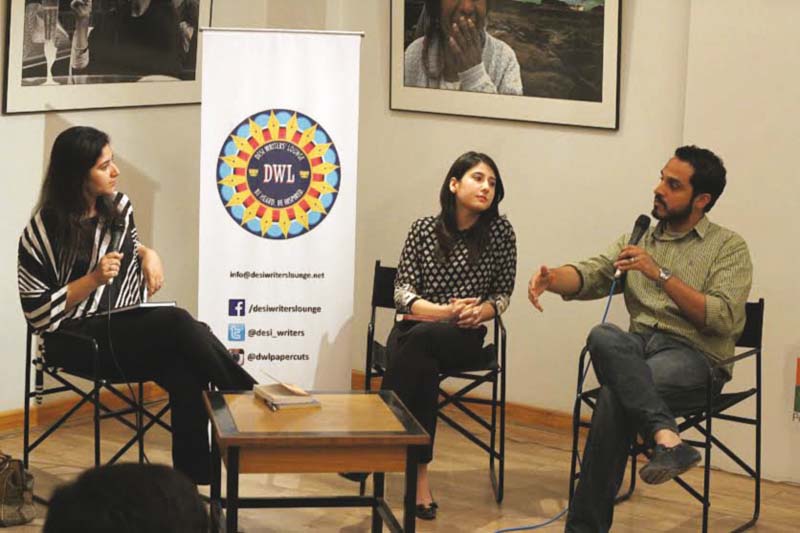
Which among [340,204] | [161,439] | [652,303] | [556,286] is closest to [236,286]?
[340,204]

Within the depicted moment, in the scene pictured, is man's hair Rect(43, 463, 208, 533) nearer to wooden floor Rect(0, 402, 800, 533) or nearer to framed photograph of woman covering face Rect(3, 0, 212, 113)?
wooden floor Rect(0, 402, 800, 533)

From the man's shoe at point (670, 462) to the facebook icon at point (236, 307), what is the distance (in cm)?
175

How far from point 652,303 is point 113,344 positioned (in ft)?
5.96

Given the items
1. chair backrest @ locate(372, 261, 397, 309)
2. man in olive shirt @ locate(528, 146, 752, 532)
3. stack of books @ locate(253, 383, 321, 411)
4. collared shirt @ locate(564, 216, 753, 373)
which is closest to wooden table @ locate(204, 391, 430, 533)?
stack of books @ locate(253, 383, 321, 411)

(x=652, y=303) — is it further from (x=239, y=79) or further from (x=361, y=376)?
(x=361, y=376)

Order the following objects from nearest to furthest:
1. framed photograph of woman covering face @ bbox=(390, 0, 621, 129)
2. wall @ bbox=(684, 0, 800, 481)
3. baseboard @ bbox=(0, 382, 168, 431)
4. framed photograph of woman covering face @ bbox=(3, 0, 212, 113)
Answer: wall @ bbox=(684, 0, 800, 481), framed photograph of woman covering face @ bbox=(3, 0, 212, 113), baseboard @ bbox=(0, 382, 168, 431), framed photograph of woman covering face @ bbox=(390, 0, 621, 129)

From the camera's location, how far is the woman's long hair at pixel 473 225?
14.5 feet

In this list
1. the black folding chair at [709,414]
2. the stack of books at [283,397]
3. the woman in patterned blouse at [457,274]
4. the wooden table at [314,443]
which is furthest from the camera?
the woman in patterned blouse at [457,274]

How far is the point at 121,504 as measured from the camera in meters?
1.23

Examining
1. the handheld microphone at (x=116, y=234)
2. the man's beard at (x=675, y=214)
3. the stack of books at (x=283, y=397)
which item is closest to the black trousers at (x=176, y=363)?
the handheld microphone at (x=116, y=234)

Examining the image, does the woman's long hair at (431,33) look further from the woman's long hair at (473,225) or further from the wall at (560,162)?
the woman's long hair at (473,225)

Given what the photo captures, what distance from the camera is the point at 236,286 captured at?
475 cm

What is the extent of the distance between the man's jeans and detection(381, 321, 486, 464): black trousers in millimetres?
517

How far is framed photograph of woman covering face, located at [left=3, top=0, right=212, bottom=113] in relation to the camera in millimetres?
4910
